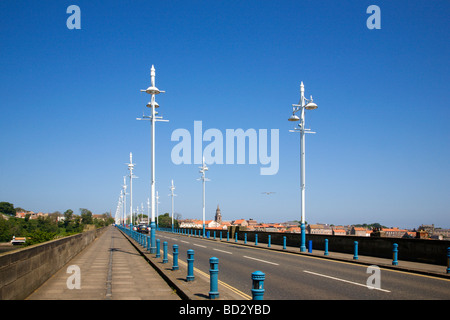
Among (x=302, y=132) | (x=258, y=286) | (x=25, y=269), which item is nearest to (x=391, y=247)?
(x=302, y=132)

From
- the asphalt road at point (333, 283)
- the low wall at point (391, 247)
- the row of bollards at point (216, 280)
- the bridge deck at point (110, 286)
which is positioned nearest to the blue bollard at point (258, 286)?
the row of bollards at point (216, 280)

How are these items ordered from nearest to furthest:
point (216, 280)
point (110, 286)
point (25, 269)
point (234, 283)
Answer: point (216, 280)
point (25, 269)
point (110, 286)
point (234, 283)

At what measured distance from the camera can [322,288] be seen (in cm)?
1081

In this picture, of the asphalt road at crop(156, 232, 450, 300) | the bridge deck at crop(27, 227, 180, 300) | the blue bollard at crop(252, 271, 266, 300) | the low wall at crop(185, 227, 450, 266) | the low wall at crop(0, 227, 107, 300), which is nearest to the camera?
the blue bollard at crop(252, 271, 266, 300)

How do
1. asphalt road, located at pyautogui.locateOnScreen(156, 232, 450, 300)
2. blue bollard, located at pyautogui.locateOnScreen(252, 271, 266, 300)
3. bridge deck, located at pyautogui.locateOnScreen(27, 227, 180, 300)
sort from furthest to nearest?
asphalt road, located at pyautogui.locateOnScreen(156, 232, 450, 300) → bridge deck, located at pyautogui.locateOnScreen(27, 227, 180, 300) → blue bollard, located at pyautogui.locateOnScreen(252, 271, 266, 300)

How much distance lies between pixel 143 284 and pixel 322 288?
5.16 metres

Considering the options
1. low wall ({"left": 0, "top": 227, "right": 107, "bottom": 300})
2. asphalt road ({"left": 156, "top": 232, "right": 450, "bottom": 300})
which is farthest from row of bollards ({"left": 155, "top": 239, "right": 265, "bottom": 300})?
low wall ({"left": 0, "top": 227, "right": 107, "bottom": 300})

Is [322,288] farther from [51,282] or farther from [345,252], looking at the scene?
[345,252]

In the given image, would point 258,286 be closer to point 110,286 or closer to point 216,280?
point 216,280

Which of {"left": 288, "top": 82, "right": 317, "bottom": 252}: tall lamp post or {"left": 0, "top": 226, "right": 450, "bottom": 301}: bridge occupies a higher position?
{"left": 288, "top": 82, "right": 317, "bottom": 252}: tall lamp post

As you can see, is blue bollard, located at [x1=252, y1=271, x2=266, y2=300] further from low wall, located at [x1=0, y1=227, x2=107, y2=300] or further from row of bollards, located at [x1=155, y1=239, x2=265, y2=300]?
low wall, located at [x1=0, y1=227, x2=107, y2=300]

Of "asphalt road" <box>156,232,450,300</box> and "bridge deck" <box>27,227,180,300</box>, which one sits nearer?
"bridge deck" <box>27,227,180,300</box>

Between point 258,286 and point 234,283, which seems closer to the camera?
point 258,286
